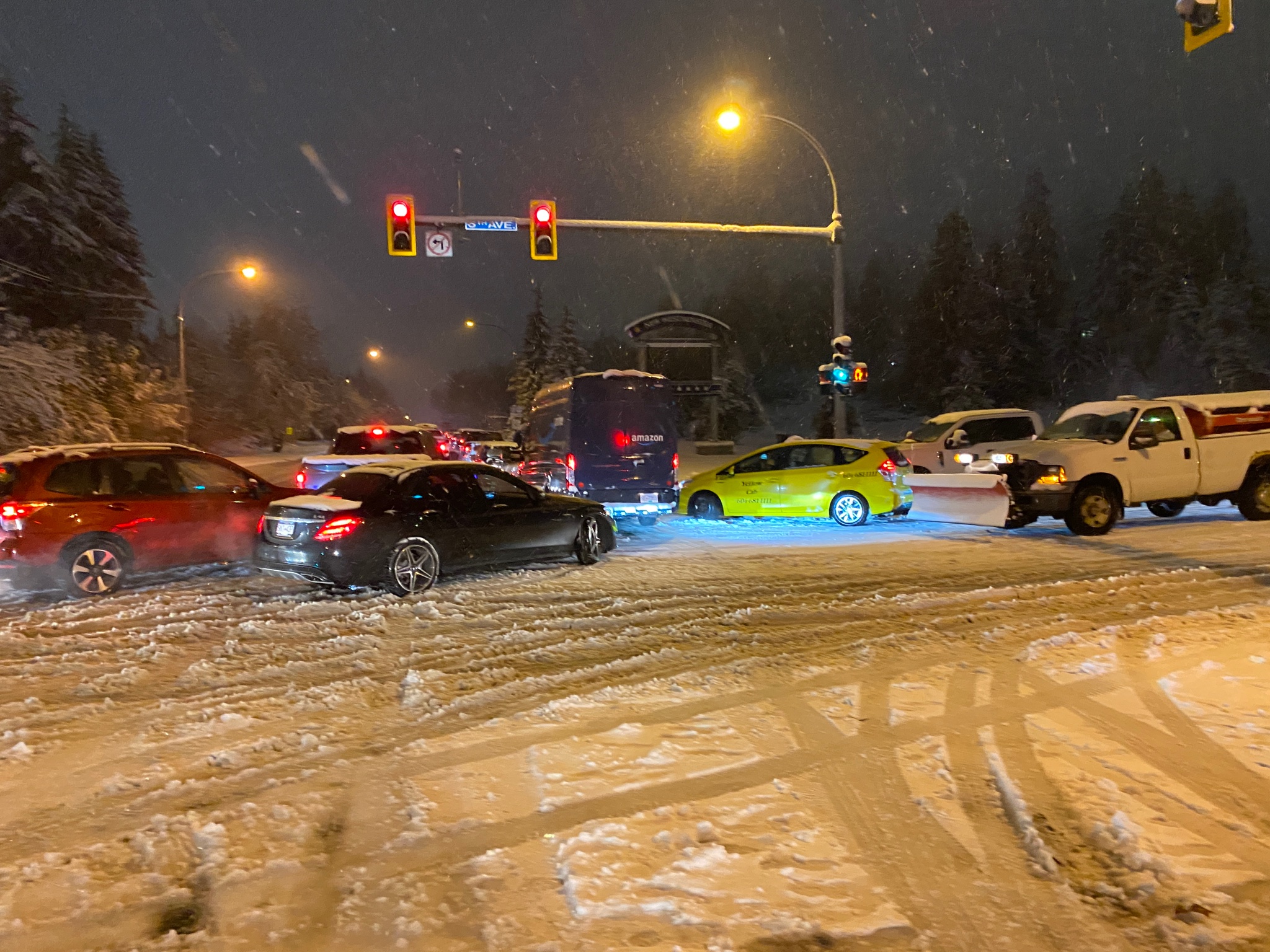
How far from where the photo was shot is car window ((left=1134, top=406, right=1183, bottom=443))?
12.3 metres

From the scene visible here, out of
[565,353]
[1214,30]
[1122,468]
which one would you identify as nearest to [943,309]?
[565,353]

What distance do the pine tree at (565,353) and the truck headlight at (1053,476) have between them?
62.1 metres

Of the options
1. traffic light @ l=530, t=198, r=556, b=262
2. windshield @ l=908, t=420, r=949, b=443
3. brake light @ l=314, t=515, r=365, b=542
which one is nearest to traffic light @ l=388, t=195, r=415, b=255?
traffic light @ l=530, t=198, r=556, b=262

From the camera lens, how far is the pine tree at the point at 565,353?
241 feet

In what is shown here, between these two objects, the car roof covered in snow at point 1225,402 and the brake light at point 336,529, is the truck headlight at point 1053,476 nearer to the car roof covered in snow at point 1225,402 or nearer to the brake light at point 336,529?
the car roof covered in snow at point 1225,402

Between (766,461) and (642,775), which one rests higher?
(766,461)

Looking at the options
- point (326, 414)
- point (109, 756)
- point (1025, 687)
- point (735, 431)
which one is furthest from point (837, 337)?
point (326, 414)

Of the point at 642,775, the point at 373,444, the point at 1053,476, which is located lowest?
the point at 642,775

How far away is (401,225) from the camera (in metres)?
16.8

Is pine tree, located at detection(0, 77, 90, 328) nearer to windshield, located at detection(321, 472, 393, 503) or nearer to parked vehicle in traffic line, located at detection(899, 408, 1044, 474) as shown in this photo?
windshield, located at detection(321, 472, 393, 503)

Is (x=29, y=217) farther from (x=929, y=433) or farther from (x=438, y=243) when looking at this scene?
(x=929, y=433)

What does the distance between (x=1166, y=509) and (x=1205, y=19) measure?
26.4 ft

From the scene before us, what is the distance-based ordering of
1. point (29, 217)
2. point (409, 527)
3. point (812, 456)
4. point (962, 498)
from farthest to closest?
1. point (29, 217)
2. point (812, 456)
3. point (962, 498)
4. point (409, 527)

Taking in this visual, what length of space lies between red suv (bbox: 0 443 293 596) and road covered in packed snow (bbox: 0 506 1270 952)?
73cm
